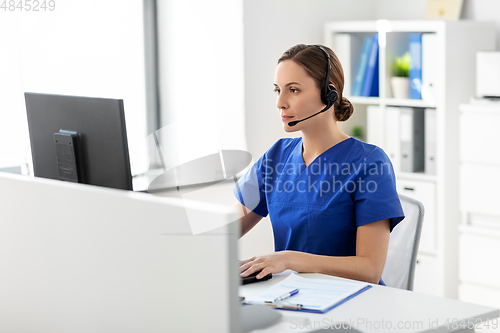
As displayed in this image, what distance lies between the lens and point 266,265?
1452mm

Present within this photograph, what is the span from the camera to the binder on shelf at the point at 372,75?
3.25 meters

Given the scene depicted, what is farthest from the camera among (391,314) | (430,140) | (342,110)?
(430,140)

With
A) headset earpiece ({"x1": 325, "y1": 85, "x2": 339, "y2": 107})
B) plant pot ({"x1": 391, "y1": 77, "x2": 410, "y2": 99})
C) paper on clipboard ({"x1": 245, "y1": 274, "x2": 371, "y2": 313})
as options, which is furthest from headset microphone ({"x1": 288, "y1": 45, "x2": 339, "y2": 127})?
plant pot ({"x1": 391, "y1": 77, "x2": 410, "y2": 99})

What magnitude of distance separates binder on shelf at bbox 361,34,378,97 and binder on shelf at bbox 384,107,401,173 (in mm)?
169

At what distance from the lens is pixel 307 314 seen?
121 cm

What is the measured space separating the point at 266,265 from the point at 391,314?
1.13 feet

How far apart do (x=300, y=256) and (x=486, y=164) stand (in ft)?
5.58

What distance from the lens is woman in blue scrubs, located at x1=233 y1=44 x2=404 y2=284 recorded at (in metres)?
1.58

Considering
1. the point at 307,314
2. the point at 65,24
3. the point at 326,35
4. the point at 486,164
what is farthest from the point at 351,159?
the point at 326,35

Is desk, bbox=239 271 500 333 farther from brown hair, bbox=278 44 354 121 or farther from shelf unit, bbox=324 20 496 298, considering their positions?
shelf unit, bbox=324 20 496 298

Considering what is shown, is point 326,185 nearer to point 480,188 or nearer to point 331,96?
point 331,96

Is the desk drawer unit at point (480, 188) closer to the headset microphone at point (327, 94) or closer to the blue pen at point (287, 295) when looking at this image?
the headset microphone at point (327, 94)

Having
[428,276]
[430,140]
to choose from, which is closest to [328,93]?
[430,140]

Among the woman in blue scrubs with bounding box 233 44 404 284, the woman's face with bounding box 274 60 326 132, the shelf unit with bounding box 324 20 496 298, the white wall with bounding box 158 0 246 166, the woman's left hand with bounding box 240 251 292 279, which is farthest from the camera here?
the white wall with bounding box 158 0 246 166
